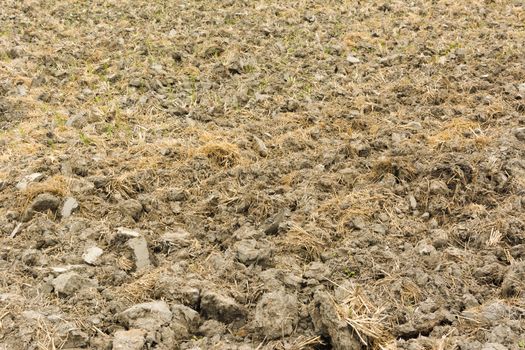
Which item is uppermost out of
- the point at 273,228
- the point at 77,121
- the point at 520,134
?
the point at 520,134

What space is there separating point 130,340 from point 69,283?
71 cm

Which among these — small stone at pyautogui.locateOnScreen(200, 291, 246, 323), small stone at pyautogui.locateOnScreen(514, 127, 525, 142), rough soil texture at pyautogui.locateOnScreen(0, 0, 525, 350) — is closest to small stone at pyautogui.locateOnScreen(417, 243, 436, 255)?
rough soil texture at pyautogui.locateOnScreen(0, 0, 525, 350)

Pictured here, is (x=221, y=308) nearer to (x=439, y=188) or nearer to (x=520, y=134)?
(x=439, y=188)

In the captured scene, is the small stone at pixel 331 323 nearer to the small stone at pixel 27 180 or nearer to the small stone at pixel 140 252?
the small stone at pixel 140 252

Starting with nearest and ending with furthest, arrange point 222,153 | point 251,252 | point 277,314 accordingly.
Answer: point 277,314 < point 251,252 < point 222,153

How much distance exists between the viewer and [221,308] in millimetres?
2869

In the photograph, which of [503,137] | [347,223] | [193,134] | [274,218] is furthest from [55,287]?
[503,137]

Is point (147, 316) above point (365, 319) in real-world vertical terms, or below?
below

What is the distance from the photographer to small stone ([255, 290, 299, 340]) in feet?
8.93

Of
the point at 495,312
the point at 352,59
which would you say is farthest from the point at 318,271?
the point at 352,59

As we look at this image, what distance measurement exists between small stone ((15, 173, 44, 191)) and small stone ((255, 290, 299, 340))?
2.42m

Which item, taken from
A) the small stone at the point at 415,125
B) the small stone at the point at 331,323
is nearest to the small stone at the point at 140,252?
the small stone at the point at 331,323

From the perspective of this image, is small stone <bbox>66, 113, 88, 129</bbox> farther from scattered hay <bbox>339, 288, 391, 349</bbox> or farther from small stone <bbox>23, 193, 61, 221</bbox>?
scattered hay <bbox>339, 288, 391, 349</bbox>

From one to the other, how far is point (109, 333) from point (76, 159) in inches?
85.1
